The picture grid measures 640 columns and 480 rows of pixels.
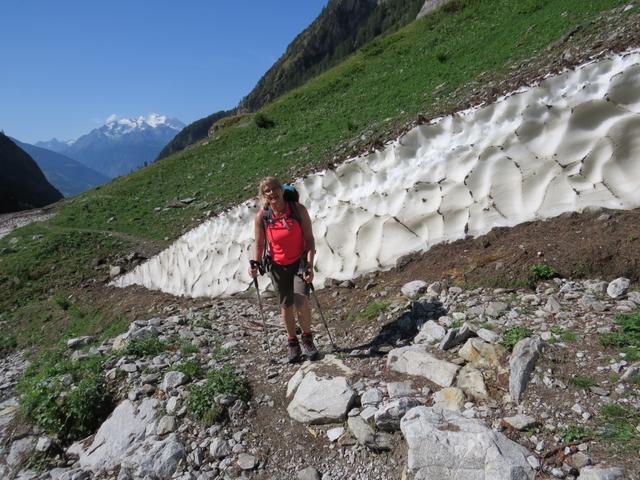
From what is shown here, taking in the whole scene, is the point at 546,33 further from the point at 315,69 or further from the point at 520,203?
the point at 315,69

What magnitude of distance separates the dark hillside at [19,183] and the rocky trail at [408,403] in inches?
3066

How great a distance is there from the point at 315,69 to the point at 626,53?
130 meters

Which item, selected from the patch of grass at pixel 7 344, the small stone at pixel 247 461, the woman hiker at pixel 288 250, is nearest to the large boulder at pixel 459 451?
the small stone at pixel 247 461

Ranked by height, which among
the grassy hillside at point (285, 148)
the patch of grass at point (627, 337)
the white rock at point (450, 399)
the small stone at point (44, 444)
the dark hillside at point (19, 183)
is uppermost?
the dark hillside at point (19, 183)

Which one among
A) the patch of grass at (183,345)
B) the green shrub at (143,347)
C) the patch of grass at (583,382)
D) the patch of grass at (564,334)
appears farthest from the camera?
the green shrub at (143,347)

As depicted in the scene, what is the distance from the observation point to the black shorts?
5227mm

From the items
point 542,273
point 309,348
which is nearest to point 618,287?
point 542,273

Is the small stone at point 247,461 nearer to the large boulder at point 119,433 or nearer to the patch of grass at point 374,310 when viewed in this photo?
the large boulder at point 119,433

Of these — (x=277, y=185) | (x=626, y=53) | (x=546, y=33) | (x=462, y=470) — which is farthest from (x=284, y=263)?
(x=546, y=33)

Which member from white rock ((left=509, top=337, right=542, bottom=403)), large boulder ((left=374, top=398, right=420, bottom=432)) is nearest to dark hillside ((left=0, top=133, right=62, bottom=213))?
large boulder ((left=374, top=398, right=420, bottom=432))

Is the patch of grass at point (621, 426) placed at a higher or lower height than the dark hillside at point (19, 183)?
lower

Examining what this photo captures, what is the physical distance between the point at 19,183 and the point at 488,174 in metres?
104

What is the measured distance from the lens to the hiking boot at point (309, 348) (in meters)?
5.28

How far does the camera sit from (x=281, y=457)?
4.04 meters
